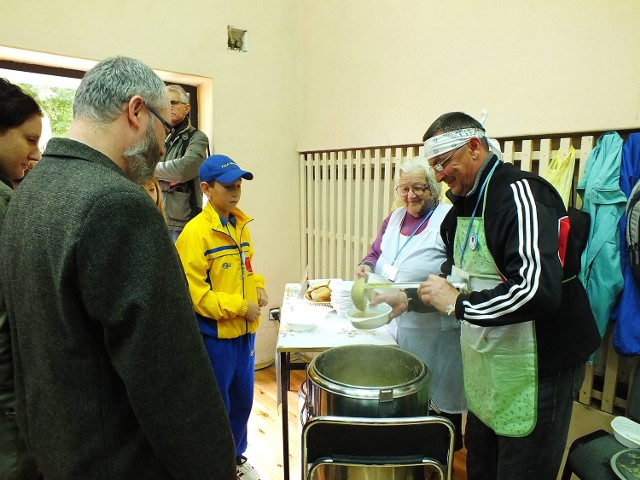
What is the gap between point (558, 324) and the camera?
4.33 feet

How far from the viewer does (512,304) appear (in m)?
1.17

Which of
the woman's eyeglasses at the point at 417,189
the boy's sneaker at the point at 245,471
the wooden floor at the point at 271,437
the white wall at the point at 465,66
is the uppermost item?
the white wall at the point at 465,66

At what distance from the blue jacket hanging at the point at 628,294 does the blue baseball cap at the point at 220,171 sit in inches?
63.4

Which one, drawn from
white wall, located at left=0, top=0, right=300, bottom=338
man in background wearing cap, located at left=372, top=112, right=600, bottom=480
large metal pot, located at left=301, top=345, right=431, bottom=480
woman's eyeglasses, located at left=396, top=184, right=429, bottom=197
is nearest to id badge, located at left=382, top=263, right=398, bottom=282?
woman's eyeglasses, located at left=396, top=184, right=429, bottom=197

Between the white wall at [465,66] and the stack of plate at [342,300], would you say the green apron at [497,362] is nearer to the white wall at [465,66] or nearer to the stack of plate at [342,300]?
the stack of plate at [342,300]

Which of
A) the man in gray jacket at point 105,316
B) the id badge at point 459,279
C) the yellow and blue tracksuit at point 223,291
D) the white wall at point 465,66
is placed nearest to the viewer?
the man in gray jacket at point 105,316

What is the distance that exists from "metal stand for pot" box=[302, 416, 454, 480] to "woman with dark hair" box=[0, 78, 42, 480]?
0.72 meters

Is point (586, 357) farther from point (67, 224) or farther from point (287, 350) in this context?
point (67, 224)

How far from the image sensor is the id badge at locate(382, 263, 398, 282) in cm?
198

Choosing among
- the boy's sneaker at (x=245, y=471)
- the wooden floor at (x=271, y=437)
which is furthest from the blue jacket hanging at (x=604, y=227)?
the boy's sneaker at (x=245, y=471)

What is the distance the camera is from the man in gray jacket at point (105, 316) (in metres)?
0.69

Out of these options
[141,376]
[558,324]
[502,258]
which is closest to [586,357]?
[558,324]

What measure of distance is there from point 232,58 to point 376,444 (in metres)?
3.04

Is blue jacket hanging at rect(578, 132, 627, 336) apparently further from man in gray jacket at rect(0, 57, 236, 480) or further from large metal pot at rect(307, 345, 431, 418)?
man in gray jacket at rect(0, 57, 236, 480)
